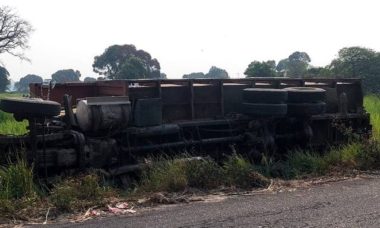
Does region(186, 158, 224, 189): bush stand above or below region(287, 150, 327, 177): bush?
above

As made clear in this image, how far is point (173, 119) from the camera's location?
9.96 meters

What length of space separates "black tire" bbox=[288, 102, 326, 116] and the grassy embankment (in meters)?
0.95

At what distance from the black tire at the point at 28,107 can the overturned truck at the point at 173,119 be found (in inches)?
0.6

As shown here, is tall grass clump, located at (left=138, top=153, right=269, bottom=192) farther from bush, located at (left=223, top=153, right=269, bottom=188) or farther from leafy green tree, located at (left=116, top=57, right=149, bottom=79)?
leafy green tree, located at (left=116, top=57, right=149, bottom=79)

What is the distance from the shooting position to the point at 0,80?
82.1 metres

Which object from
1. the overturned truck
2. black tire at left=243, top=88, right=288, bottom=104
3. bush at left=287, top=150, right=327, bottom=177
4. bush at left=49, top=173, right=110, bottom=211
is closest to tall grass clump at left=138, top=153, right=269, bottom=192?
bush at left=49, top=173, right=110, bottom=211

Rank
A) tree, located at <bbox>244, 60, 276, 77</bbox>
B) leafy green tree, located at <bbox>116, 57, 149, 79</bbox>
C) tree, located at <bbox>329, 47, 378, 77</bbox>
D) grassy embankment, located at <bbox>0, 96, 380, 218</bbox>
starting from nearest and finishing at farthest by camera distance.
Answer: grassy embankment, located at <bbox>0, 96, 380, 218</bbox>, leafy green tree, located at <bbox>116, 57, 149, 79</bbox>, tree, located at <bbox>244, 60, 276, 77</bbox>, tree, located at <bbox>329, 47, 378, 77</bbox>

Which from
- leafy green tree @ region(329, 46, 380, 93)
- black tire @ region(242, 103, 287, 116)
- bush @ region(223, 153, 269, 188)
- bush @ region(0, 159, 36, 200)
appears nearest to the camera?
bush @ region(0, 159, 36, 200)

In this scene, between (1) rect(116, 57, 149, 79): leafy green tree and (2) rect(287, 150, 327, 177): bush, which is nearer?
(2) rect(287, 150, 327, 177): bush

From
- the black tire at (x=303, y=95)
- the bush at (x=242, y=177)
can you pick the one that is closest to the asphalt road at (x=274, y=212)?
the bush at (x=242, y=177)

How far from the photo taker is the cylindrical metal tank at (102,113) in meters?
8.38

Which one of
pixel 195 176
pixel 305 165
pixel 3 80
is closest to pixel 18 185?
pixel 195 176

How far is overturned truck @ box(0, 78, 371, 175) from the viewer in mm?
8117

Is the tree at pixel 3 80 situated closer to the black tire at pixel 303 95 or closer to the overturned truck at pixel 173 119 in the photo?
the overturned truck at pixel 173 119
